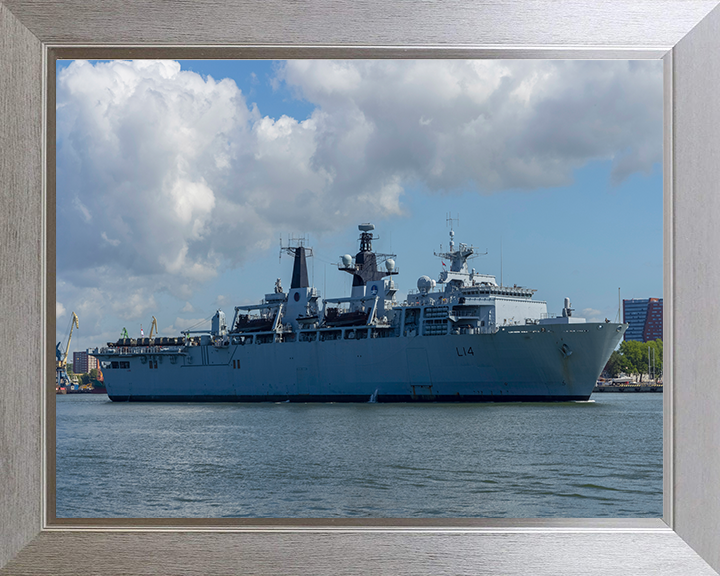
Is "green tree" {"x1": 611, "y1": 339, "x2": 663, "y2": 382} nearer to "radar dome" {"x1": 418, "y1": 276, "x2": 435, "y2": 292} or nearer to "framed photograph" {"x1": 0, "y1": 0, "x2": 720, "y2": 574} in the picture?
"radar dome" {"x1": 418, "y1": 276, "x2": 435, "y2": 292}

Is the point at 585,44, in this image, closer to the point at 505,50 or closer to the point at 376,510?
the point at 505,50

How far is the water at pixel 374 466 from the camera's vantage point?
31.4 ft

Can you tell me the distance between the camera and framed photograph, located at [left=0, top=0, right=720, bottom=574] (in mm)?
2584

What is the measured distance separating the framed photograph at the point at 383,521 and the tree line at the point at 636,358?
3302cm

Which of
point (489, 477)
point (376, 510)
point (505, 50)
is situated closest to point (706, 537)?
point (505, 50)

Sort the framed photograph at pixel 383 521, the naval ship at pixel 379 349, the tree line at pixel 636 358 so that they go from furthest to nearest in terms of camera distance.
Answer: the tree line at pixel 636 358
the naval ship at pixel 379 349
the framed photograph at pixel 383 521

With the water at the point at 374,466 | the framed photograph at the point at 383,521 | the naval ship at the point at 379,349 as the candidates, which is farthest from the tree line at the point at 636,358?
the framed photograph at the point at 383,521

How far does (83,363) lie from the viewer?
192 feet

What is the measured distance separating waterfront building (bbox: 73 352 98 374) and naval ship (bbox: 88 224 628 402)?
894 inches

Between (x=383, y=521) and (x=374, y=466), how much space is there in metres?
10.3

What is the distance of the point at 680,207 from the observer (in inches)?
103

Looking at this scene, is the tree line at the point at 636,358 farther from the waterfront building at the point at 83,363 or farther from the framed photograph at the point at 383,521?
the waterfront building at the point at 83,363

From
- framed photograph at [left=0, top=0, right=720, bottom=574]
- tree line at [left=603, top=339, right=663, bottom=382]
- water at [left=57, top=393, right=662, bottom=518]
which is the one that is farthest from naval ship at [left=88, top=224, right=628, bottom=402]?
framed photograph at [left=0, top=0, right=720, bottom=574]

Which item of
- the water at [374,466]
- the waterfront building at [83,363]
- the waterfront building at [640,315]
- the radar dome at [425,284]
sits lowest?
the waterfront building at [83,363]
